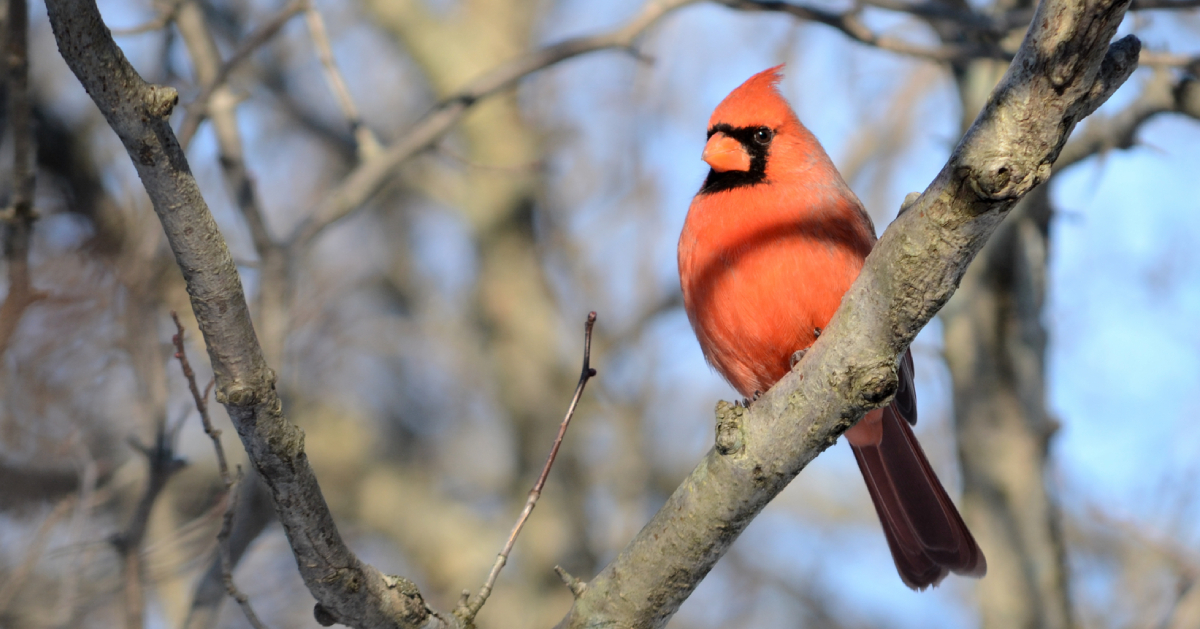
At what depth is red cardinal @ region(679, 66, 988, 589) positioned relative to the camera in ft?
8.17

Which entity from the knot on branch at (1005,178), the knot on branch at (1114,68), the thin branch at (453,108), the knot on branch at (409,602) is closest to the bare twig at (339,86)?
the thin branch at (453,108)

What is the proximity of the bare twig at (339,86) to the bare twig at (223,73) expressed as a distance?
0.12 metres

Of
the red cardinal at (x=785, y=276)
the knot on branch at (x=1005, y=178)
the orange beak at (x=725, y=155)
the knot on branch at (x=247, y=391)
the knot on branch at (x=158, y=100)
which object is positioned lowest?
the knot on branch at (x=247, y=391)

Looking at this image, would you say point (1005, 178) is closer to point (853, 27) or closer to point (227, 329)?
point (227, 329)

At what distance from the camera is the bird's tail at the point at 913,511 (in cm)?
284

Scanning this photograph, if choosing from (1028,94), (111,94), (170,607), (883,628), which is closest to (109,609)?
(170,607)

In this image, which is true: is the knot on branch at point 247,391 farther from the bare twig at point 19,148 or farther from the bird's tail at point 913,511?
the bird's tail at point 913,511

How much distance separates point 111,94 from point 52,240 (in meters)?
2.15

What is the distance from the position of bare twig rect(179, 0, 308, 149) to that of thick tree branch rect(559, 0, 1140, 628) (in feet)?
5.76

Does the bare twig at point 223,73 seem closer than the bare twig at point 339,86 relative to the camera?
Yes

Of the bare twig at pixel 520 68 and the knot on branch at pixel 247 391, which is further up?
the bare twig at pixel 520 68

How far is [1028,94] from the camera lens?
1.37 m

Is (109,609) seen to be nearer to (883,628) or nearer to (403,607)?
(403,607)

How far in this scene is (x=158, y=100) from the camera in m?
1.33
